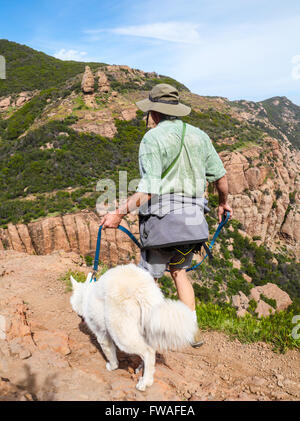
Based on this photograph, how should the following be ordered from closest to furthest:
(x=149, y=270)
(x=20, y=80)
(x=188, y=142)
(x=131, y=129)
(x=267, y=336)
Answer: (x=188, y=142), (x=149, y=270), (x=267, y=336), (x=131, y=129), (x=20, y=80)

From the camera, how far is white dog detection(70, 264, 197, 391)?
1.80 m

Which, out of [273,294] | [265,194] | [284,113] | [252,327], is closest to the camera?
[252,327]

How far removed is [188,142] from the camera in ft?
7.05

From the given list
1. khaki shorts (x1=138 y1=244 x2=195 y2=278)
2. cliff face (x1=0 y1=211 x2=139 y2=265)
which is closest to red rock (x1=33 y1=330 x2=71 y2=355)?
khaki shorts (x1=138 y1=244 x2=195 y2=278)

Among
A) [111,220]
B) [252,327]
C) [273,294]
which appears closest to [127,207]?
[111,220]

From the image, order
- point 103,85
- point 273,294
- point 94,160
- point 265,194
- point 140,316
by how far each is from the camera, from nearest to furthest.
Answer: point 140,316, point 273,294, point 94,160, point 265,194, point 103,85

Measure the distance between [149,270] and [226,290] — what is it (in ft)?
57.2

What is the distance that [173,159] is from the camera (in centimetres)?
213

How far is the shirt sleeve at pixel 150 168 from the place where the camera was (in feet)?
6.55

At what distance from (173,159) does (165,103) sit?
19.4 inches

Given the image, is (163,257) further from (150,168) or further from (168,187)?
(150,168)

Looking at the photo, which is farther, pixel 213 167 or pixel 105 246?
pixel 105 246
